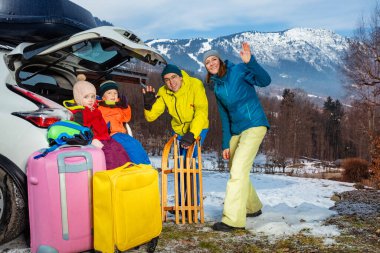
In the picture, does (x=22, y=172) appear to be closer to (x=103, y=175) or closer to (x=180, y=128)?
(x=103, y=175)

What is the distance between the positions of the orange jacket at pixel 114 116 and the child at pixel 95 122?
0.77 ft

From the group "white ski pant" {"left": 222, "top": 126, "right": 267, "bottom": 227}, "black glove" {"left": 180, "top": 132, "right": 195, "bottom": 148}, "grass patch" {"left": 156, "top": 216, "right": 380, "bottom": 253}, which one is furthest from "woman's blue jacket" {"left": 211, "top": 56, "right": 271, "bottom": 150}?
"grass patch" {"left": 156, "top": 216, "right": 380, "bottom": 253}

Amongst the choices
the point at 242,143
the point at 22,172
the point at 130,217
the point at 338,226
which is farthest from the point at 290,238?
the point at 22,172

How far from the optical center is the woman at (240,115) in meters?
4.18

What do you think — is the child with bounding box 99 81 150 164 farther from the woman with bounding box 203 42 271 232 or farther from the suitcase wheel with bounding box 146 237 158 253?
the woman with bounding box 203 42 271 232

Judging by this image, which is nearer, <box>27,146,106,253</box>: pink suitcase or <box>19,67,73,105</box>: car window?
<box>27,146,106,253</box>: pink suitcase

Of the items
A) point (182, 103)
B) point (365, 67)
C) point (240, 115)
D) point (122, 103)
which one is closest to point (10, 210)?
point (122, 103)

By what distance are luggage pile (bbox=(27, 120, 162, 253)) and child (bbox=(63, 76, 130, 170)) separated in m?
0.42

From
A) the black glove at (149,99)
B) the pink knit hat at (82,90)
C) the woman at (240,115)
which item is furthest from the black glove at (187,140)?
the pink knit hat at (82,90)

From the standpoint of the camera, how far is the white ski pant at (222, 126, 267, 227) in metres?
4.17

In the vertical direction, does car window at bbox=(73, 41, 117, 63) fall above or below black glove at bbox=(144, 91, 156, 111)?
above

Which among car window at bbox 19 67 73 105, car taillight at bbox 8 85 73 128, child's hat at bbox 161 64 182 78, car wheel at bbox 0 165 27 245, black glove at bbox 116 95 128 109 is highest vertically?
child's hat at bbox 161 64 182 78

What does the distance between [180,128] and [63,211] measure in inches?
85.2

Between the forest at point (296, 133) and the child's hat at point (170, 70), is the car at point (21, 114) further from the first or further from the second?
the forest at point (296, 133)
